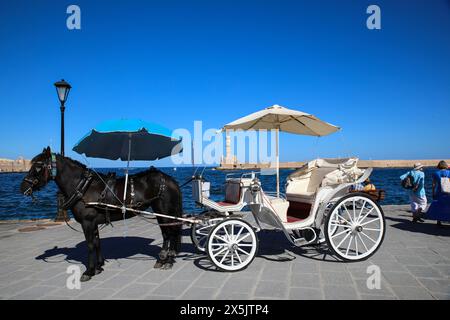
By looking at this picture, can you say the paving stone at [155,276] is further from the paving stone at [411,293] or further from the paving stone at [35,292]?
the paving stone at [411,293]

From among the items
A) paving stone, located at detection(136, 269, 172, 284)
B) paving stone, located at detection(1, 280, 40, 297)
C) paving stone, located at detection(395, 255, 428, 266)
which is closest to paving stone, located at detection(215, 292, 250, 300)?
paving stone, located at detection(136, 269, 172, 284)

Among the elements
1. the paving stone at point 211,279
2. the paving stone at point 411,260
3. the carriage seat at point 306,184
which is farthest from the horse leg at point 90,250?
the paving stone at point 411,260

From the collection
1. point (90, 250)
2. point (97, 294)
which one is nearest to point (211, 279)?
point (97, 294)

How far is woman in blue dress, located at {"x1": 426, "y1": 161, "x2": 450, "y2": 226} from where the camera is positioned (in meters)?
7.64

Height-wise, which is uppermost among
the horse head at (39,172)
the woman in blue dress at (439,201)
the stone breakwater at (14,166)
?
the horse head at (39,172)

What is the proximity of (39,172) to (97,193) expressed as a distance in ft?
3.12

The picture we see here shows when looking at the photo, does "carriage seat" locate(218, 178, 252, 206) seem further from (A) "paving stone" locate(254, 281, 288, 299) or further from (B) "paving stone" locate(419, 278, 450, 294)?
(B) "paving stone" locate(419, 278, 450, 294)

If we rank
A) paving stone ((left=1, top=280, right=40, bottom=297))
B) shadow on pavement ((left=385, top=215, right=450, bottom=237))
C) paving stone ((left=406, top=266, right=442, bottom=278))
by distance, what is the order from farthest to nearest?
shadow on pavement ((left=385, top=215, right=450, bottom=237))
paving stone ((left=406, top=266, right=442, bottom=278))
paving stone ((left=1, top=280, right=40, bottom=297))

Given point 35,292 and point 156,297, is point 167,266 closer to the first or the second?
point 156,297

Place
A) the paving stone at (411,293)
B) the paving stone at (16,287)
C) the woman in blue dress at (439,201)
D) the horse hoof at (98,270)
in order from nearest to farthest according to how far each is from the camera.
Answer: the paving stone at (411,293) → the paving stone at (16,287) → the horse hoof at (98,270) → the woman in blue dress at (439,201)

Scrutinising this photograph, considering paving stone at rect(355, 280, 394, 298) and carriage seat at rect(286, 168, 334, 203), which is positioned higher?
carriage seat at rect(286, 168, 334, 203)

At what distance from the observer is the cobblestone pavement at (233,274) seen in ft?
13.7
